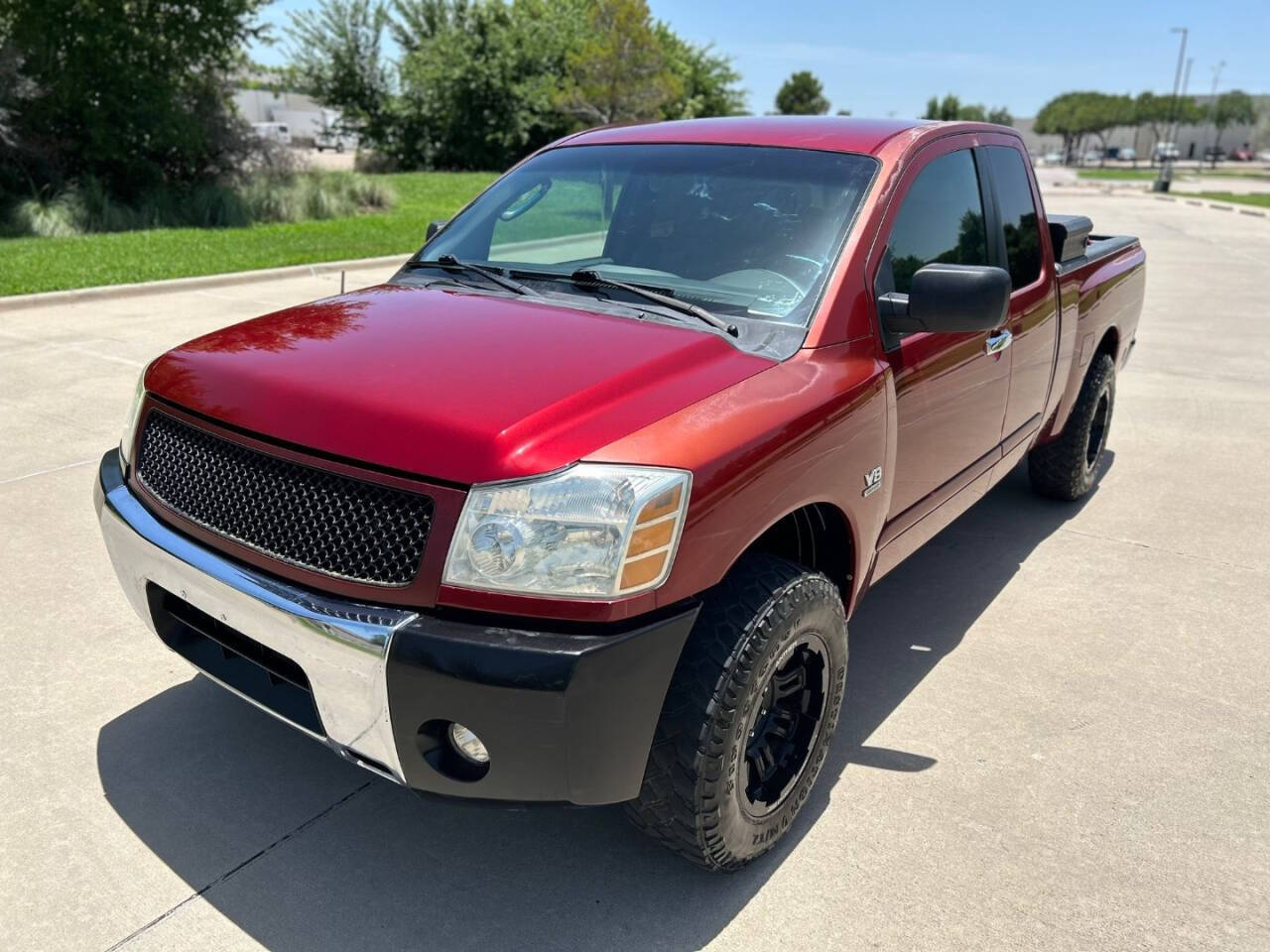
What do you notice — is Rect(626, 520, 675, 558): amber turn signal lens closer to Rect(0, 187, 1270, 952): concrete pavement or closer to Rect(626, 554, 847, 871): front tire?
Rect(626, 554, 847, 871): front tire

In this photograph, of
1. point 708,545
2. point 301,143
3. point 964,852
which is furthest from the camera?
point 301,143

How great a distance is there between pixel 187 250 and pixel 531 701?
41.2 feet

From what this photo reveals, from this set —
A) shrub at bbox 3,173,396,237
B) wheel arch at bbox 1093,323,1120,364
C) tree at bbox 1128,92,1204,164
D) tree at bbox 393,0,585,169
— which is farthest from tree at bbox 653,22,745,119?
tree at bbox 1128,92,1204,164

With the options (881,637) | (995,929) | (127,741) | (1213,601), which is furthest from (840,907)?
(1213,601)

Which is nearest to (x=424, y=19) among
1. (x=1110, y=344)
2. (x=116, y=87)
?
(x=116, y=87)

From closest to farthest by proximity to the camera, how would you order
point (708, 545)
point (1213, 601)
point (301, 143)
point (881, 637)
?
point (708, 545) < point (881, 637) < point (1213, 601) < point (301, 143)

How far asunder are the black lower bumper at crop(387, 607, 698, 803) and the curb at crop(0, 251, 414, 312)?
8516 mm

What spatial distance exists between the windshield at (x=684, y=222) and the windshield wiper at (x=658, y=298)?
5 cm

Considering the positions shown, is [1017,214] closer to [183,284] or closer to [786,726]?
[786,726]

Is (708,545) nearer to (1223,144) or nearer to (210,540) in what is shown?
(210,540)

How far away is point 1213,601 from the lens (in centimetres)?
421

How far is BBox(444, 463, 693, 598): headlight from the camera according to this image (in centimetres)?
204

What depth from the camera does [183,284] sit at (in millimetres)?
10750

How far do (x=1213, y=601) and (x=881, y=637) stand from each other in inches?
58.2
